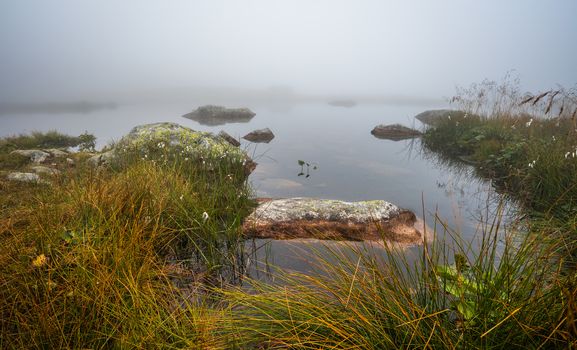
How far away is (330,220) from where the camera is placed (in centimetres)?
543

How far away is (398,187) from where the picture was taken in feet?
27.8

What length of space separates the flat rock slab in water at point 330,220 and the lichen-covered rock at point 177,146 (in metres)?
2.36

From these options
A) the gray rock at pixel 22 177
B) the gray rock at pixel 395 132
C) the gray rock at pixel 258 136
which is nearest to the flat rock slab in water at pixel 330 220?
the gray rock at pixel 22 177

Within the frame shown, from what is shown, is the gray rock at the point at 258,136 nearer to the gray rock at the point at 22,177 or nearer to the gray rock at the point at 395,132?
the gray rock at the point at 395,132

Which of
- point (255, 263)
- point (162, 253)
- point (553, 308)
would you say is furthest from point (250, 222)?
point (553, 308)

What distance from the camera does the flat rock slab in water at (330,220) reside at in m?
4.96

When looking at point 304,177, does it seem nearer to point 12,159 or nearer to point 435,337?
point 435,337

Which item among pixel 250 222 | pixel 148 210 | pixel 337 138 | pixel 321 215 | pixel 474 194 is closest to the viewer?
pixel 148 210

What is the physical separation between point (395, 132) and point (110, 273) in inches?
664

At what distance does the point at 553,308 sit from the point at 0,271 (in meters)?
4.08

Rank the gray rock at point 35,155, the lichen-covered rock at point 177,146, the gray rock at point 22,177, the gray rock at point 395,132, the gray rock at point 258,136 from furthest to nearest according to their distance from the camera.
A: 1. the gray rock at point 395,132
2. the gray rock at point 258,136
3. the gray rock at point 35,155
4. the lichen-covered rock at point 177,146
5. the gray rock at point 22,177

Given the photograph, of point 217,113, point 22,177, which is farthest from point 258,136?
point 217,113

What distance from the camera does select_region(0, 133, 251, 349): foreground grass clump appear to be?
229 cm

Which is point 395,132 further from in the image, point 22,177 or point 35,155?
point 22,177
